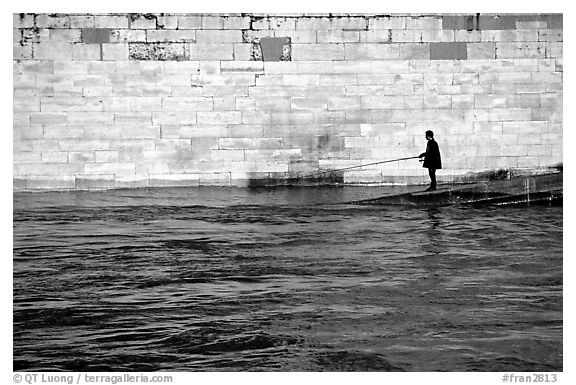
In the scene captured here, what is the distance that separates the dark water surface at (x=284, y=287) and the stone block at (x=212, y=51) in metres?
2.55

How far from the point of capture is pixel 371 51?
15.3 metres

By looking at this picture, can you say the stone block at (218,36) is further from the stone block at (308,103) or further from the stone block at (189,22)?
the stone block at (308,103)

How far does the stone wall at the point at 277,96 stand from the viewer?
14906 mm

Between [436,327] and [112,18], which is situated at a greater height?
[112,18]

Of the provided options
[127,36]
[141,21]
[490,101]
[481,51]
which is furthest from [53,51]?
[490,101]

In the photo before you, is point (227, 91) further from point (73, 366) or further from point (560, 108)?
point (73, 366)

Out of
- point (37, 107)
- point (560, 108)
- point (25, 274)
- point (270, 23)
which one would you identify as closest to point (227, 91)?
point (270, 23)

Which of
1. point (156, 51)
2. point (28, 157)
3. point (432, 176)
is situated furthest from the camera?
point (156, 51)

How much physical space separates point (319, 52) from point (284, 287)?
6967 mm

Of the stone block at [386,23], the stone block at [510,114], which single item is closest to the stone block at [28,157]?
the stone block at [386,23]

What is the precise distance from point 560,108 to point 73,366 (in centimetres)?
1053

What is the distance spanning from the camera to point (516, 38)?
15266mm

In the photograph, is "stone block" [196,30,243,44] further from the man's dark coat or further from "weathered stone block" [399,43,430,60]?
the man's dark coat

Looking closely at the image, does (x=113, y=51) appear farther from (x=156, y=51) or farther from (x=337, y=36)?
(x=337, y=36)
